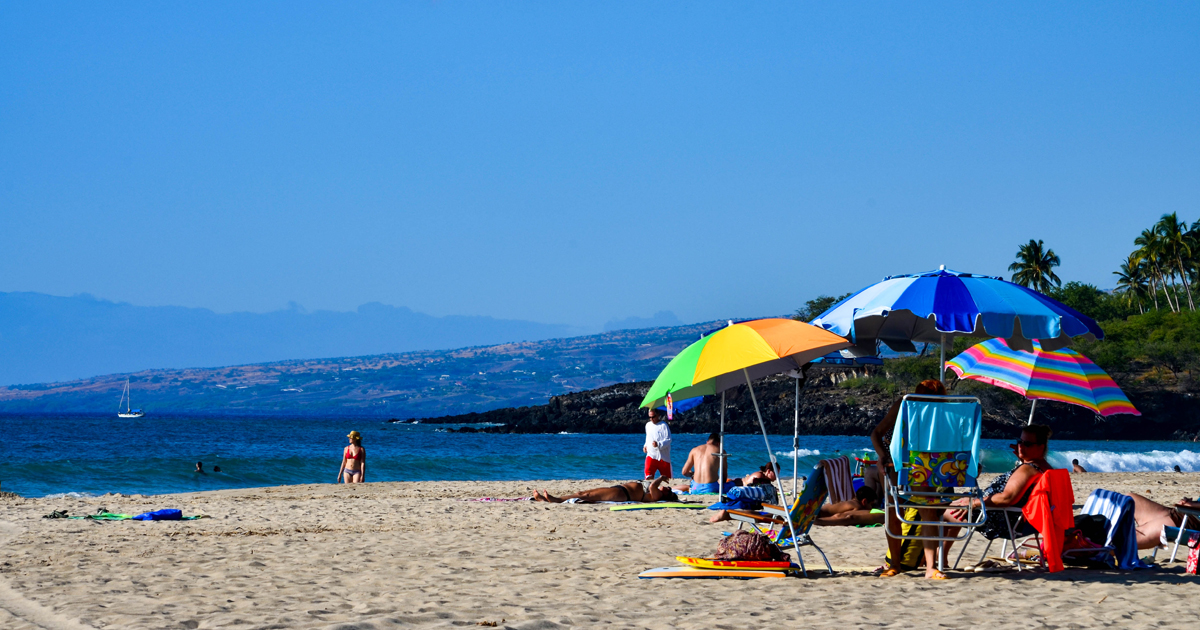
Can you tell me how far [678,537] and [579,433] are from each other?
63155 millimetres

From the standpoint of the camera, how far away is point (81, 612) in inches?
207

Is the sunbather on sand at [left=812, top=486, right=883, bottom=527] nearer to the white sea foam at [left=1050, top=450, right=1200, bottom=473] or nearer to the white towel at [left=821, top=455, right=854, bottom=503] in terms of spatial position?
the white towel at [left=821, top=455, right=854, bottom=503]

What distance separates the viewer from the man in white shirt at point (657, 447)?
538 inches

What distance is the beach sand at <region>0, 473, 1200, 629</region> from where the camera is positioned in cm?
520

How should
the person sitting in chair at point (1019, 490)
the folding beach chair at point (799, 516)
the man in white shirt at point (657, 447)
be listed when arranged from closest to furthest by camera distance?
the person sitting in chair at point (1019, 490) → the folding beach chair at point (799, 516) → the man in white shirt at point (657, 447)

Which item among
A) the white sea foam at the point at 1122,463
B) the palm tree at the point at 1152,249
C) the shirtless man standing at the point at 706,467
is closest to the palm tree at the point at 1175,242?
the palm tree at the point at 1152,249

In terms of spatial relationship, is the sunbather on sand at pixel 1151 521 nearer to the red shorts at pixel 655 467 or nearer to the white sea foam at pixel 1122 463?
the red shorts at pixel 655 467

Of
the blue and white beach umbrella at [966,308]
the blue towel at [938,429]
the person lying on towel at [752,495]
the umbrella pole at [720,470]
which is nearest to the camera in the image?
the blue towel at [938,429]

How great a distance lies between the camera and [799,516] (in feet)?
22.0

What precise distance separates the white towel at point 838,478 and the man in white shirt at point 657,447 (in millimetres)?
5220

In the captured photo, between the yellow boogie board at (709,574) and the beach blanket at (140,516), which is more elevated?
the yellow boogie board at (709,574)

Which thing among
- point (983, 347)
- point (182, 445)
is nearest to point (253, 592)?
point (983, 347)

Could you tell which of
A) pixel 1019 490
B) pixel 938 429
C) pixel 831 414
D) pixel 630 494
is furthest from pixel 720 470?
pixel 831 414

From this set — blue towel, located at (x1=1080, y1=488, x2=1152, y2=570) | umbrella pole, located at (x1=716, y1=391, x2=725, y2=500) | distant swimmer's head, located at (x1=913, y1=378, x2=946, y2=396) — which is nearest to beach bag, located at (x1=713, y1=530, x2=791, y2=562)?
distant swimmer's head, located at (x1=913, y1=378, x2=946, y2=396)
